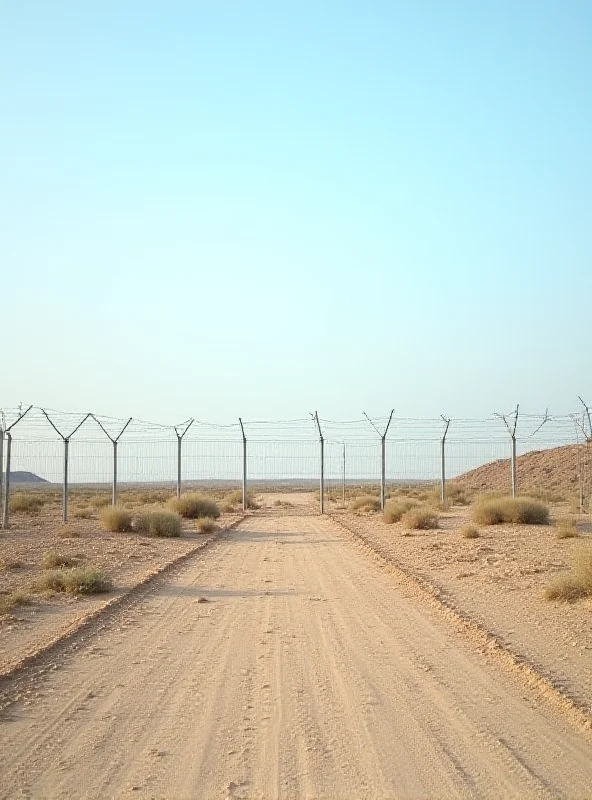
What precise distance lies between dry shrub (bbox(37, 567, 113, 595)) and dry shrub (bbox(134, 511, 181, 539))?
43.3 feet

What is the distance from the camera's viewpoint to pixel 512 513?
104 feet

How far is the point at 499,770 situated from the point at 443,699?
2.09 m

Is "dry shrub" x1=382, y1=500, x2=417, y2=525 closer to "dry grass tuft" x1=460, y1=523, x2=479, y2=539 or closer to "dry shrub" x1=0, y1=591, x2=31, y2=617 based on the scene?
"dry grass tuft" x1=460, y1=523, x2=479, y2=539

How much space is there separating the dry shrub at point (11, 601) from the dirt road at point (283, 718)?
1.93m

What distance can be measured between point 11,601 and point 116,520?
1601 cm

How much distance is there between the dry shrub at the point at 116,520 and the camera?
3091cm

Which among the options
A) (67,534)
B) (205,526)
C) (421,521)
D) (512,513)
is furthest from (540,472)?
(67,534)

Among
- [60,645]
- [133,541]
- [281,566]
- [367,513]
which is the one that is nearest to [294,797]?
[60,645]

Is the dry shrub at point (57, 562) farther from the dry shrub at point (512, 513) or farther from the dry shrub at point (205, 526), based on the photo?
the dry shrub at point (512, 513)

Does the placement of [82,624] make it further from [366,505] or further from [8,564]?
[366,505]

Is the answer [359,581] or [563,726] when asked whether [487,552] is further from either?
[563,726]

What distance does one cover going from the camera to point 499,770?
657 cm

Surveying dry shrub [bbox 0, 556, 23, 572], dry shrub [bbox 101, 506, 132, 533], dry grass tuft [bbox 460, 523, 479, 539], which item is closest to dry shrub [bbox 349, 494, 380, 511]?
dry shrub [bbox 101, 506, 132, 533]

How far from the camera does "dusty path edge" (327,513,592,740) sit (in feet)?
26.9
